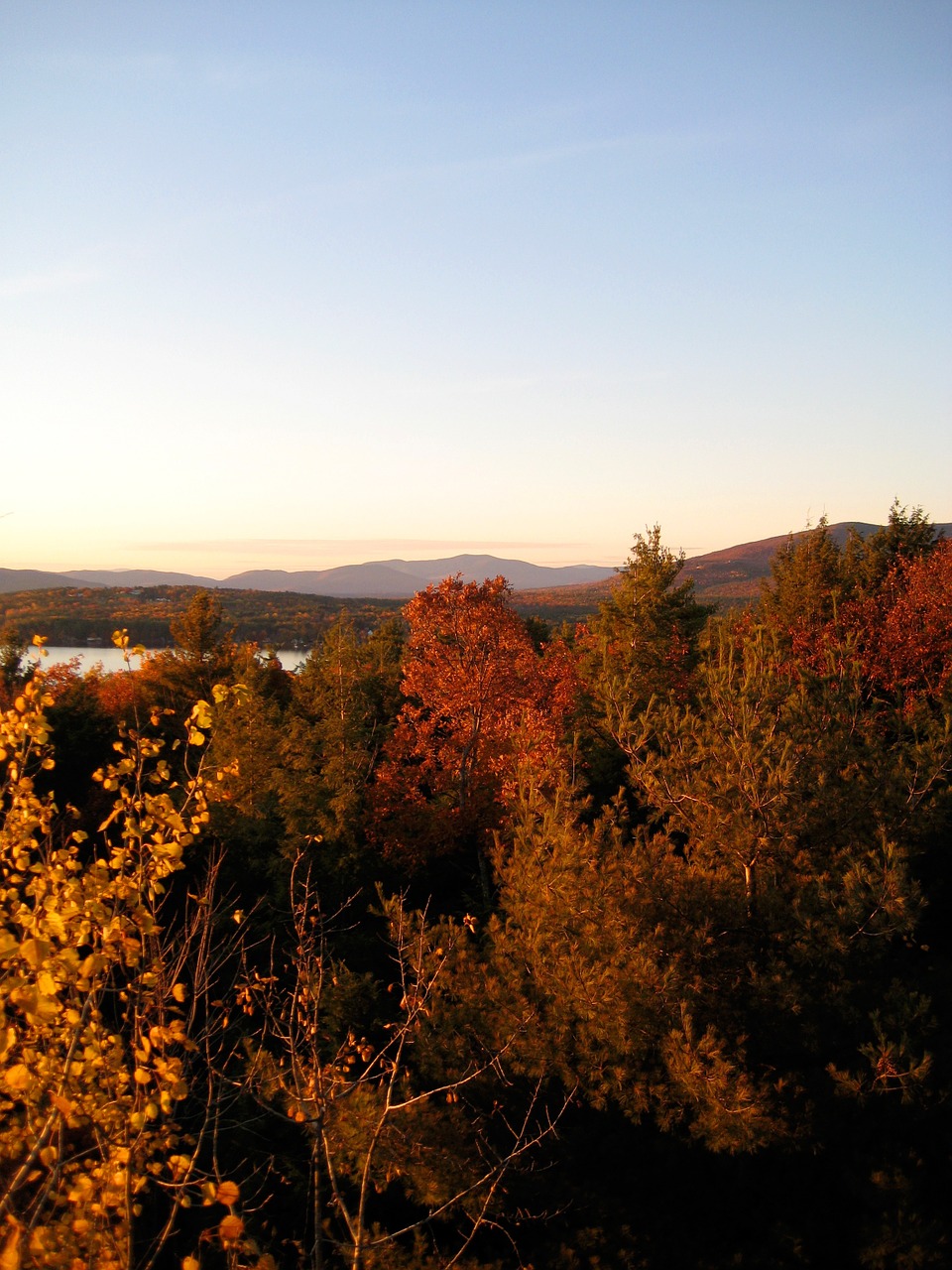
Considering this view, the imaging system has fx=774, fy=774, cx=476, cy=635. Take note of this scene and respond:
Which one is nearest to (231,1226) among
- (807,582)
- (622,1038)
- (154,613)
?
(622,1038)

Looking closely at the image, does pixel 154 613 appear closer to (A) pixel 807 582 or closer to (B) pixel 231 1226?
(A) pixel 807 582

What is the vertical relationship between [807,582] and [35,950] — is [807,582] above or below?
above

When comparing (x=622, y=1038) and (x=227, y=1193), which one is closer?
(x=227, y=1193)

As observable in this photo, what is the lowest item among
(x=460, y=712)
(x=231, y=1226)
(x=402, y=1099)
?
(x=402, y=1099)

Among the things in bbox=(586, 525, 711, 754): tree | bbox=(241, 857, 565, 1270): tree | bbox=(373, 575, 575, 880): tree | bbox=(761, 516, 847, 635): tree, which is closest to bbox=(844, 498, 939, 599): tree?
bbox=(761, 516, 847, 635): tree

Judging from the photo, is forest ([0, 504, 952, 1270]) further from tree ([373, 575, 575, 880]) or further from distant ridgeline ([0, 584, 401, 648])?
distant ridgeline ([0, 584, 401, 648])

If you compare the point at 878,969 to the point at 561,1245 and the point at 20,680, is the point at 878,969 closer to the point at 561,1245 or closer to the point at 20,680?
the point at 561,1245

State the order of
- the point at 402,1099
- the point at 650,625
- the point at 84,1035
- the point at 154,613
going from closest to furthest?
1. the point at 84,1035
2. the point at 402,1099
3. the point at 650,625
4. the point at 154,613

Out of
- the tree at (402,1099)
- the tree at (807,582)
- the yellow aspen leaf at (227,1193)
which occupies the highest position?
the tree at (807,582)

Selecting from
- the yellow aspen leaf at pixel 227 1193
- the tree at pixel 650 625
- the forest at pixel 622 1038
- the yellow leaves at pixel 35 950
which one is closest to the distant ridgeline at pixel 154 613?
the tree at pixel 650 625

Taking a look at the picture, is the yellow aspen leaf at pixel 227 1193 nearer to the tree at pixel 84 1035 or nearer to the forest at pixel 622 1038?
the tree at pixel 84 1035

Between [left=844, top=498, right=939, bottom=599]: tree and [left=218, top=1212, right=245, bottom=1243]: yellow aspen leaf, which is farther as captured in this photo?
[left=844, top=498, right=939, bottom=599]: tree

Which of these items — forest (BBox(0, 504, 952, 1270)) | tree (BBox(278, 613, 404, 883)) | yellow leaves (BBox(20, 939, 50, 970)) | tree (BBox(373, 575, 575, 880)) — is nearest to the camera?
yellow leaves (BBox(20, 939, 50, 970))

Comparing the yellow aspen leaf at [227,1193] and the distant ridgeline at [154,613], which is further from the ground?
the distant ridgeline at [154,613]
